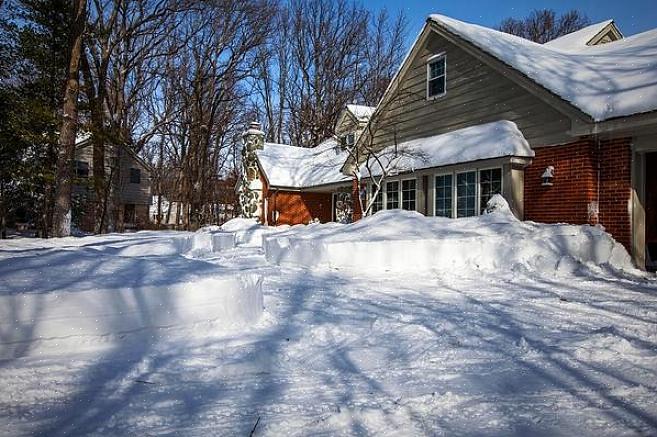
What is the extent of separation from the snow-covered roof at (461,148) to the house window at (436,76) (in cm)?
138

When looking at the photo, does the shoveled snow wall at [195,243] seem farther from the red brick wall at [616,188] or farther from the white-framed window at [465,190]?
the red brick wall at [616,188]

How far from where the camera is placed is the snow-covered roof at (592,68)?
8.31m

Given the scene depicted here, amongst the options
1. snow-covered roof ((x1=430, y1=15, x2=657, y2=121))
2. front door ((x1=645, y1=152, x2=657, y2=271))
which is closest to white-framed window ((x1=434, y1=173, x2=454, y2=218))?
snow-covered roof ((x1=430, y1=15, x2=657, y2=121))

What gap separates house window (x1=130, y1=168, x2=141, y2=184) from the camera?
3588 centimetres

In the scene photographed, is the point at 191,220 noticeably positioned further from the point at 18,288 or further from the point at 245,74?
the point at 18,288

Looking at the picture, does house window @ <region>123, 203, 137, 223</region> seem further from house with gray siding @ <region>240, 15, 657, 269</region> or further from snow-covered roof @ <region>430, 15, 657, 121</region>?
snow-covered roof @ <region>430, 15, 657, 121</region>

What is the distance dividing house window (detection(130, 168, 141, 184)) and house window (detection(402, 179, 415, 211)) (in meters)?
29.0

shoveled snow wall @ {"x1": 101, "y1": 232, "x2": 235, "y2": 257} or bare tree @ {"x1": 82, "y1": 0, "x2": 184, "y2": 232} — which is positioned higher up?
bare tree @ {"x1": 82, "y1": 0, "x2": 184, "y2": 232}

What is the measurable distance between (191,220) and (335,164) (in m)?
9.79

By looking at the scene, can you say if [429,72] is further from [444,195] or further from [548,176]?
[548,176]

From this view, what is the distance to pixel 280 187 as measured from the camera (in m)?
21.9

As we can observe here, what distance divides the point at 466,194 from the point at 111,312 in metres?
9.34

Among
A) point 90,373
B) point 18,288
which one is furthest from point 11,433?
point 18,288

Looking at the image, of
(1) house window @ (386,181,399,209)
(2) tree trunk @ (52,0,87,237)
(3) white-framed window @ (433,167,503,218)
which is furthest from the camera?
(1) house window @ (386,181,399,209)
